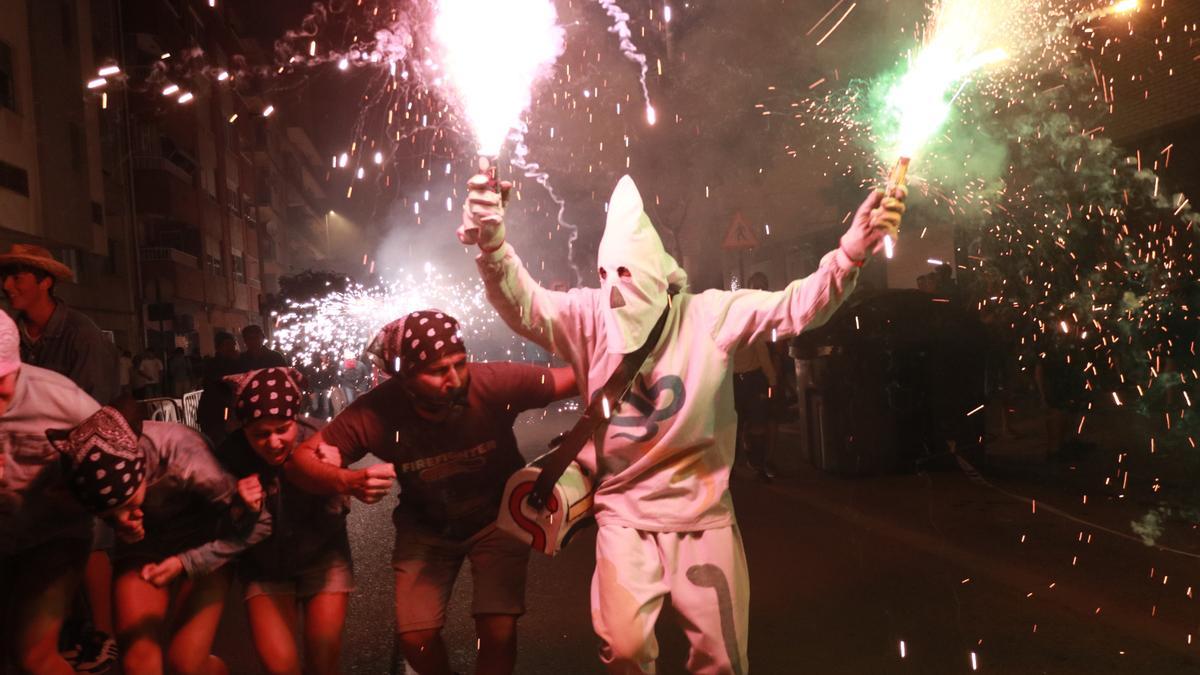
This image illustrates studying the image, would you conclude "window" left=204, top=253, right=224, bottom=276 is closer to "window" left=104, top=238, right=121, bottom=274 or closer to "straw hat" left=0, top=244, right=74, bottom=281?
"window" left=104, top=238, right=121, bottom=274

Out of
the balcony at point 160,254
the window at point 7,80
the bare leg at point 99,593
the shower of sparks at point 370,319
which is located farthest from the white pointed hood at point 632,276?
the balcony at point 160,254

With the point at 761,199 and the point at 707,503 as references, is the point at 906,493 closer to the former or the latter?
the point at 707,503

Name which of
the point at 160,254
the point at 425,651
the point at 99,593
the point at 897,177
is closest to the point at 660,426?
the point at 897,177

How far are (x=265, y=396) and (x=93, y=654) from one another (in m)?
1.15

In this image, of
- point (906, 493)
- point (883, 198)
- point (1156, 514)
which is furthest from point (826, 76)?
point (883, 198)

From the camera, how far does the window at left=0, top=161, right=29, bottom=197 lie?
21.9 meters

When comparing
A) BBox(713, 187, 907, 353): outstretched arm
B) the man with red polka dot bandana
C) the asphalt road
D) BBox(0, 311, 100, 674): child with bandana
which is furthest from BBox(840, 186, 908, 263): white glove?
BBox(0, 311, 100, 674): child with bandana

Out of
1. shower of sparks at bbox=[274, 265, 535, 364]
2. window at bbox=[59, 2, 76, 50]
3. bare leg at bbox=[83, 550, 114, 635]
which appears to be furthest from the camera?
window at bbox=[59, 2, 76, 50]

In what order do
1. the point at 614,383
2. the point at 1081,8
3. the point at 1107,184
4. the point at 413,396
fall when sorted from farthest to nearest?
1. the point at 1081,8
2. the point at 1107,184
3. the point at 413,396
4. the point at 614,383

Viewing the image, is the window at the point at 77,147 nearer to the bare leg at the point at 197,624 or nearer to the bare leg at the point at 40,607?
the bare leg at the point at 40,607

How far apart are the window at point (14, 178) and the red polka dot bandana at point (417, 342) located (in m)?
→ 21.2

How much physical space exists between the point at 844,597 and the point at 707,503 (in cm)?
247

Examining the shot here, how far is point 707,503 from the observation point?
11.9 feet

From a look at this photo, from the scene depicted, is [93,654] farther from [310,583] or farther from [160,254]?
[160,254]
